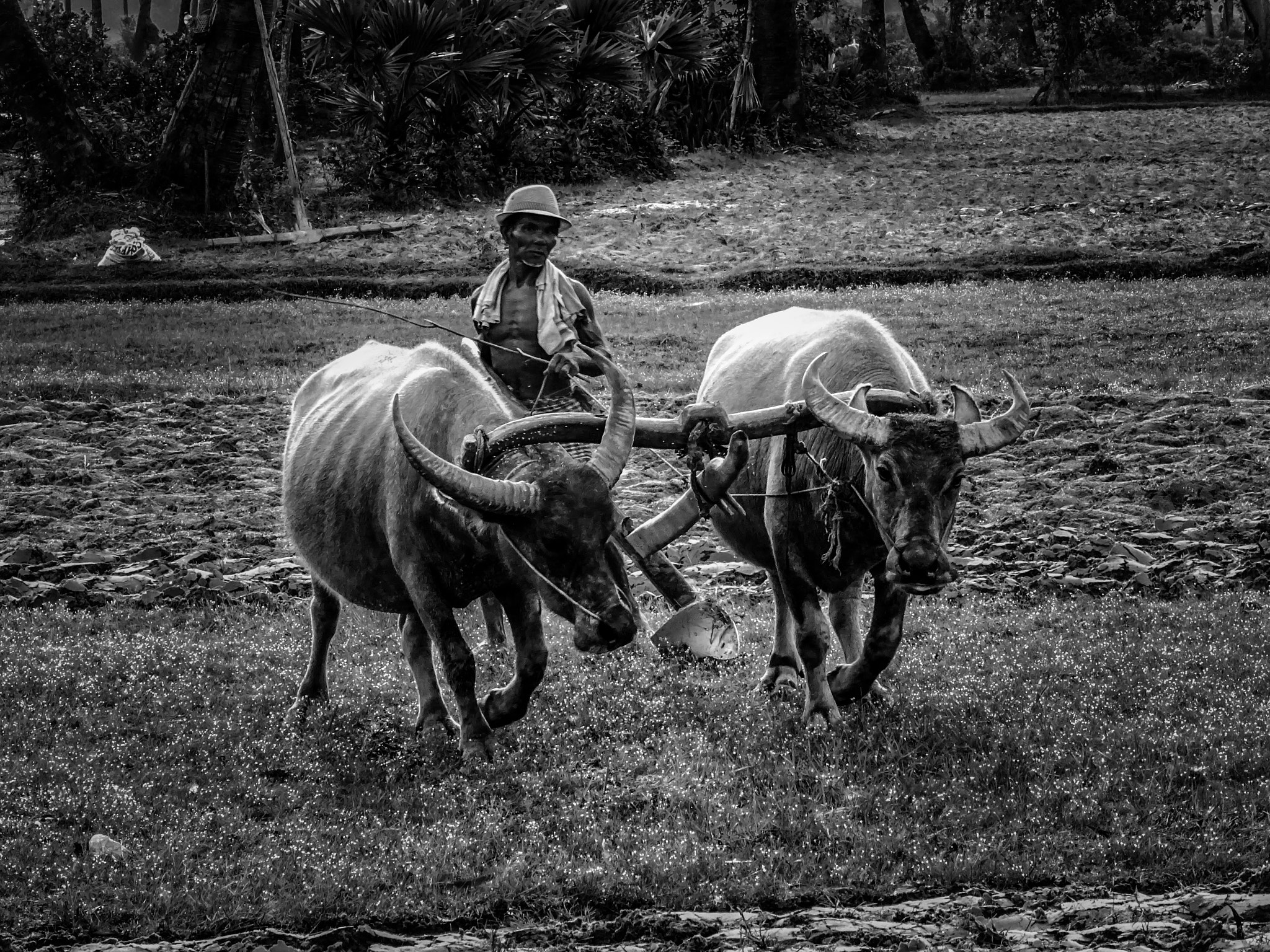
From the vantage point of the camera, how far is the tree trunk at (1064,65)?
43.0m

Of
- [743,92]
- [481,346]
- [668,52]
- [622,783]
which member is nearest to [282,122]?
[668,52]

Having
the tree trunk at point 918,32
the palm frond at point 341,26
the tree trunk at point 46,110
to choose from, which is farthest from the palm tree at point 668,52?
the tree trunk at point 918,32

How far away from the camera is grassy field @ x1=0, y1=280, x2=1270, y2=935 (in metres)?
6.19

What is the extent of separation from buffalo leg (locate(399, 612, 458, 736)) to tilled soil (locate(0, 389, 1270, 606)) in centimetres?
346

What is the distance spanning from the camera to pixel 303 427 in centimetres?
888

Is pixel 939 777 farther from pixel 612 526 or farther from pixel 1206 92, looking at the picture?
pixel 1206 92

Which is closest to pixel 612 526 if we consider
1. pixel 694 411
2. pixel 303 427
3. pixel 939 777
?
pixel 694 411

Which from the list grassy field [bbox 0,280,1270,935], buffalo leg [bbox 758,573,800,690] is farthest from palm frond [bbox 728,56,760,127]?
buffalo leg [bbox 758,573,800,690]

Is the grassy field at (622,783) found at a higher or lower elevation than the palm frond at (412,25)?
lower

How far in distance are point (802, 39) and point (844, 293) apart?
19.5 metres

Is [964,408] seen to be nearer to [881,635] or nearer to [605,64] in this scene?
[881,635]

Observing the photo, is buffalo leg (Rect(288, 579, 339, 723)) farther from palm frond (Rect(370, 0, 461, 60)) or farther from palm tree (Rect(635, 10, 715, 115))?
palm tree (Rect(635, 10, 715, 115))

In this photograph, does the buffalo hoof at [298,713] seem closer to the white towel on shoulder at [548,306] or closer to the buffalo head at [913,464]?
the white towel on shoulder at [548,306]

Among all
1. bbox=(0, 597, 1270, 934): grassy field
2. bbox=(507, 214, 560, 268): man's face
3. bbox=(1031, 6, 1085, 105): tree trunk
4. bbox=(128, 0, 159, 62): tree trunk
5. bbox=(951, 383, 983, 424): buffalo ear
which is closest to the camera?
bbox=(0, 597, 1270, 934): grassy field
